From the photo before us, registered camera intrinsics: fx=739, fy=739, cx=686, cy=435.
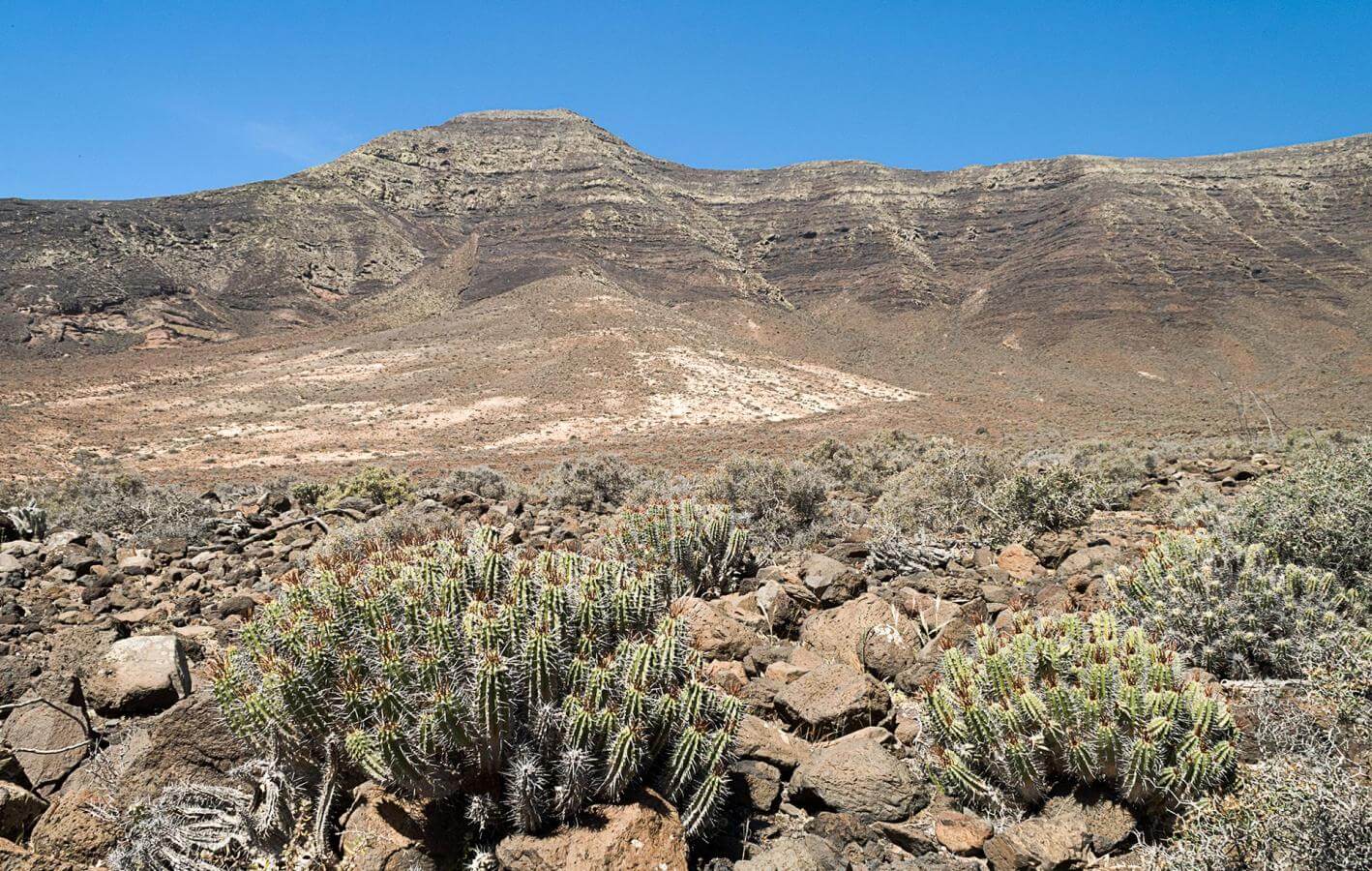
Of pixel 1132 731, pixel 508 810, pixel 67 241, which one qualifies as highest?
pixel 67 241

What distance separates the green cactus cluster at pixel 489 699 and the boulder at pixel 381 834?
0.57 feet

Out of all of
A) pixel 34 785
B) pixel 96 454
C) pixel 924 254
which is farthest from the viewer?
pixel 924 254

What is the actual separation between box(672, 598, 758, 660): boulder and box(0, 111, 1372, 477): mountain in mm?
27056

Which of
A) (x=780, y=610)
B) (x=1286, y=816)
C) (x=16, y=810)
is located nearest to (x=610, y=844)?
(x=1286, y=816)

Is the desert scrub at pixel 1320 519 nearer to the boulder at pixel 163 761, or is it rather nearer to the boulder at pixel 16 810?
the boulder at pixel 163 761

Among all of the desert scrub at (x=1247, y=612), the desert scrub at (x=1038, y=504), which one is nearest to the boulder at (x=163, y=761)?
the desert scrub at (x=1247, y=612)

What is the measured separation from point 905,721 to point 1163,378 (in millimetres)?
62815

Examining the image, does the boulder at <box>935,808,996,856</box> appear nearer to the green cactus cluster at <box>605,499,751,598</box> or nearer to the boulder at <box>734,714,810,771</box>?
the boulder at <box>734,714,810,771</box>

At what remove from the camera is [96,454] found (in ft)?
84.4

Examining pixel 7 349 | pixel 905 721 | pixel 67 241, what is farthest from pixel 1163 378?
pixel 67 241

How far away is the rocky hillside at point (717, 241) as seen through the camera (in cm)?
5878

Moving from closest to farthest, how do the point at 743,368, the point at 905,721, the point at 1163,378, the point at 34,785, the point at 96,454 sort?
the point at 34,785 → the point at 905,721 → the point at 96,454 → the point at 743,368 → the point at 1163,378

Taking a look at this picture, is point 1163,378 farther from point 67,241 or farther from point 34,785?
point 67,241

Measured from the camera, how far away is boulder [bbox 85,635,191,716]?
4.08 metres
